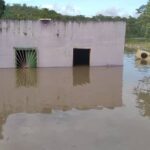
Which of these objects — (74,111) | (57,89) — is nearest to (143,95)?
(74,111)

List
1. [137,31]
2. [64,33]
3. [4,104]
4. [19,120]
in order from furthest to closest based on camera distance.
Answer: [137,31], [64,33], [4,104], [19,120]

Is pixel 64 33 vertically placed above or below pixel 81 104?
above

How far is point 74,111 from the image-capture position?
40.4 ft

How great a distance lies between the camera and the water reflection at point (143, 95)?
12.5 m

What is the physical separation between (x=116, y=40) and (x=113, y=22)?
1342 millimetres

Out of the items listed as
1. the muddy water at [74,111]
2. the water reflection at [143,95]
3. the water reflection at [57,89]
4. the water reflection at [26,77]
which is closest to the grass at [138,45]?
the water reflection at [57,89]

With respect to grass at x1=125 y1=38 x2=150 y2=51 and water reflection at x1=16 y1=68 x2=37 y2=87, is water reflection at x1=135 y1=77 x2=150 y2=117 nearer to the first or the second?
water reflection at x1=16 y1=68 x2=37 y2=87

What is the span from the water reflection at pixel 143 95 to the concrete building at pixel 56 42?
564cm

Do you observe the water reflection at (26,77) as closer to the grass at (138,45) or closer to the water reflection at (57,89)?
the water reflection at (57,89)

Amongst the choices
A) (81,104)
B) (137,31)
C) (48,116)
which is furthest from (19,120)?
(137,31)

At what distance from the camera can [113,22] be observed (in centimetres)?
2366

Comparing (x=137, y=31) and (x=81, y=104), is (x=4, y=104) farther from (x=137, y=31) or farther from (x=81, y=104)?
(x=137, y=31)

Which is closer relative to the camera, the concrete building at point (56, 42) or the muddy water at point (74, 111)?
the muddy water at point (74, 111)

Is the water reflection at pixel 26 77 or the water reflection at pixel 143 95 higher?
the water reflection at pixel 143 95
